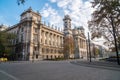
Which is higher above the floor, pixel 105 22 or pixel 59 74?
pixel 105 22

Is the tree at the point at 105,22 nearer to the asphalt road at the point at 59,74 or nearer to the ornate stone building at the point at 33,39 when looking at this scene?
the asphalt road at the point at 59,74

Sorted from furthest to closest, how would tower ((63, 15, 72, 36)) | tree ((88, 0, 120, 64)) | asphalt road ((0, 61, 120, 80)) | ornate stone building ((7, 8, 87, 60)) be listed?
1. tower ((63, 15, 72, 36))
2. ornate stone building ((7, 8, 87, 60))
3. tree ((88, 0, 120, 64))
4. asphalt road ((0, 61, 120, 80))

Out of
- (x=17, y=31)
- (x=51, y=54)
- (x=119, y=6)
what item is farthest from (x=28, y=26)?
(x=119, y=6)

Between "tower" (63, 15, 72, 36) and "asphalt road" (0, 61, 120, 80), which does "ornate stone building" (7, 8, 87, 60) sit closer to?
"tower" (63, 15, 72, 36)

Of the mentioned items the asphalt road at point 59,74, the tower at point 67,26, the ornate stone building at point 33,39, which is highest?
Answer: the tower at point 67,26

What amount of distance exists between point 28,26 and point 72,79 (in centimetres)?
5459

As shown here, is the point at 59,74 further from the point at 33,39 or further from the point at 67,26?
the point at 67,26

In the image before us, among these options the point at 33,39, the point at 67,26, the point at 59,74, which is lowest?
the point at 59,74

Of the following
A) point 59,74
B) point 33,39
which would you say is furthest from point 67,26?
point 59,74

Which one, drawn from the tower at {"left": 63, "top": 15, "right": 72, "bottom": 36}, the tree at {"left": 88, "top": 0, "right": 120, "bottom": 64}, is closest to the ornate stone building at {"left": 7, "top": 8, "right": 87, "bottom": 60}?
the tower at {"left": 63, "top": 15, "right": 72, "bottom": 36}

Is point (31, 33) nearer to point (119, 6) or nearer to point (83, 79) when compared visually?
point (119, 6)

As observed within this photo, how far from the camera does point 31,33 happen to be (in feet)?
197

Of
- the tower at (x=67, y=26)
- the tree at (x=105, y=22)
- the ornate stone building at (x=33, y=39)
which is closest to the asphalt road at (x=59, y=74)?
the tree at (x=105, y=22)

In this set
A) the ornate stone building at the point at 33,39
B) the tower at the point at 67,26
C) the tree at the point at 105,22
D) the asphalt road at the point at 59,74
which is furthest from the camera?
the tower at the point at 67,26
